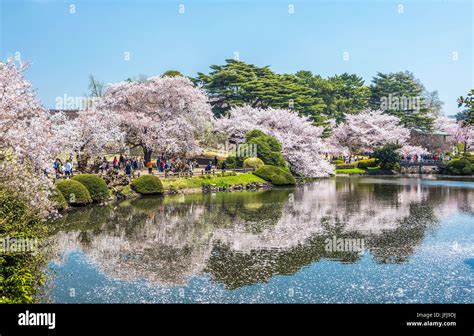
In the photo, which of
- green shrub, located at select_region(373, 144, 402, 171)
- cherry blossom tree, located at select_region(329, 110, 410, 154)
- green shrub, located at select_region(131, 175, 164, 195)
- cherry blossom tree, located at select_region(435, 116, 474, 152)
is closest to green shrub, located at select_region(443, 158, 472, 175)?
green shrub, located at select_region(373, 144, 402, 171)

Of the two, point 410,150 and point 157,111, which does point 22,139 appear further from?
point 410,150

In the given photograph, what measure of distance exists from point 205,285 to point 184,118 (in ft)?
139

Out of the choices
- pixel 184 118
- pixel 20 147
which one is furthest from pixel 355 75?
pixel 20 147

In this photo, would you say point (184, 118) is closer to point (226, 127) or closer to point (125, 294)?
point (226, 127)

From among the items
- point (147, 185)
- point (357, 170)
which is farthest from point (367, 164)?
point (147, 185)

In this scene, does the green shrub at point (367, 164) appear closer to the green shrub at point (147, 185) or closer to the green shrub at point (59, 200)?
the green shrub at point (147, 185)

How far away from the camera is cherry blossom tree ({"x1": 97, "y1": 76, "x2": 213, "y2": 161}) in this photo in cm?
5533

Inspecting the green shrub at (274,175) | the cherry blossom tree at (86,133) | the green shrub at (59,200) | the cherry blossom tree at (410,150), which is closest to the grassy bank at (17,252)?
the green shrub at (59,200)

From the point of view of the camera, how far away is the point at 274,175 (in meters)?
53.8

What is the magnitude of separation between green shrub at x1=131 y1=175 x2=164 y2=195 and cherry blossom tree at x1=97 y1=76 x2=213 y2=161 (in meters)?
12.8

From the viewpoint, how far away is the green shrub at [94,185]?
118ft

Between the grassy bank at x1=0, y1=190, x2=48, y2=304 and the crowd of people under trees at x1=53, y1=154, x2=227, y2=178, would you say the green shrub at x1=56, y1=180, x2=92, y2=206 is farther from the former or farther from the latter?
the grassy bank at x1=0, y1=190, x2=48, y2=304

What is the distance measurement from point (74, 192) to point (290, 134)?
33.8 m
